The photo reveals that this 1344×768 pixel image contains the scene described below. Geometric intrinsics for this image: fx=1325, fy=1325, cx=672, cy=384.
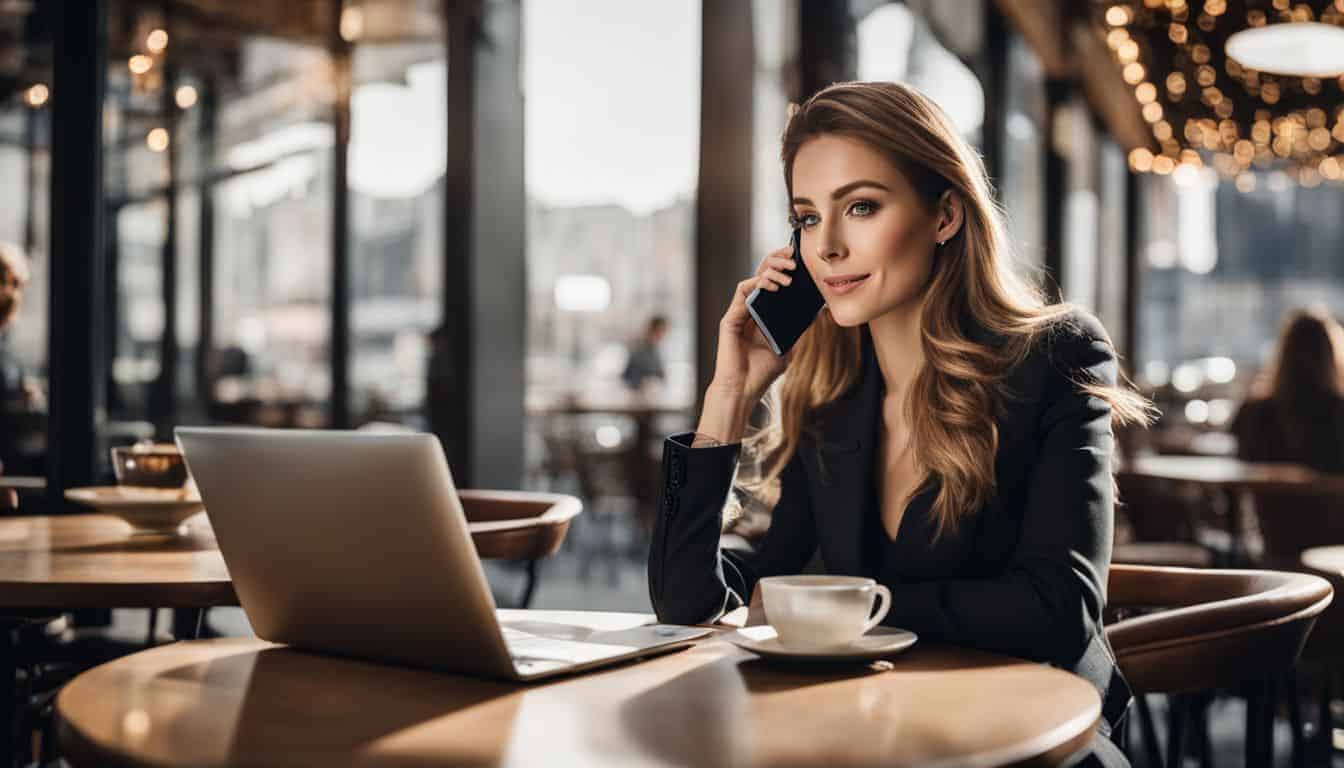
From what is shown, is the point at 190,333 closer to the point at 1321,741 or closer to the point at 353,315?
the point at 353,315

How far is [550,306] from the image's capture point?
31.5 feet

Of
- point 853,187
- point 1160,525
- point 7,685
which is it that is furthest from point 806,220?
point 1160,525

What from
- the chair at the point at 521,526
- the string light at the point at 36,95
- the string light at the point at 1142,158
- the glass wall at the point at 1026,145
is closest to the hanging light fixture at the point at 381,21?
the string light at the point at 36,95

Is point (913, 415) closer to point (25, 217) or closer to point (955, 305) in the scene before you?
point (955, 305)

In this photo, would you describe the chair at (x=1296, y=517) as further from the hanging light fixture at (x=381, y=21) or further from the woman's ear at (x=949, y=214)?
the hanging light fixture at (x=381, y=21)

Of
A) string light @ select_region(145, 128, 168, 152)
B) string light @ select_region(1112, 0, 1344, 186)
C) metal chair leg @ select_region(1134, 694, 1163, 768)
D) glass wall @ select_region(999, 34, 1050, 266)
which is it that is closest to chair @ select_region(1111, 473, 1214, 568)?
string light @ select_region(1112, 0, 1344, 186)

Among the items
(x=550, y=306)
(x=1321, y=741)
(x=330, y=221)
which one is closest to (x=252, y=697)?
(x=1321, y=741)

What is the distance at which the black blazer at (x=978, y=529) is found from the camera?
136cm

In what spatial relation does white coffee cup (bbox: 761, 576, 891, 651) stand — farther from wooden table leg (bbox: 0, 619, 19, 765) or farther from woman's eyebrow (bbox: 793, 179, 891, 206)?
wooden table leg (bbox: 0, 619, 19, 765)

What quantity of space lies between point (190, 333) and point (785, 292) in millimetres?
5604

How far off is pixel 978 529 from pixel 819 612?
0.42 meters

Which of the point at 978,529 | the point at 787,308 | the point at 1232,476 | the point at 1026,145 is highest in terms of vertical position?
the point at 1026,145

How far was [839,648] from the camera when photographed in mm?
1186

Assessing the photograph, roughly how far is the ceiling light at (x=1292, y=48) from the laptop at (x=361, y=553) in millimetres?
6187
